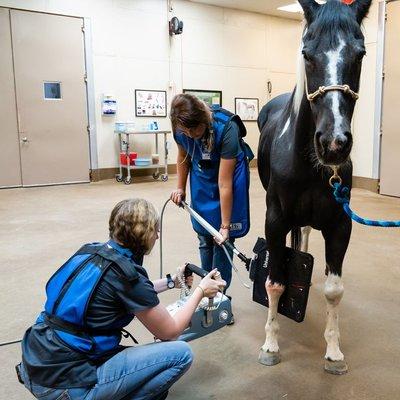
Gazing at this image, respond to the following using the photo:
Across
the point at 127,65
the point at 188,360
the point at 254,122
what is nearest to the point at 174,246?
the point at 188,360

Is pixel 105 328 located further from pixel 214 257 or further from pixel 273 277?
pixel 214 257

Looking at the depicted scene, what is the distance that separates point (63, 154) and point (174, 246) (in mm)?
4405

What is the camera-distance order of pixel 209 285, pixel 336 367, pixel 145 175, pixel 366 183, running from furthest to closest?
pixel 145 175 < pixel 366 183 < pixel 336 367 < pixel 209 285

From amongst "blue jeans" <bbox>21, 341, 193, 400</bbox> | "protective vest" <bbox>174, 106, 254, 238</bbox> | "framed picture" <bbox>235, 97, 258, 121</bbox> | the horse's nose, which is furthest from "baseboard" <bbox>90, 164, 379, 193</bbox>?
"blue jeans" <bbox>21, 341, 193, 400</bbox>

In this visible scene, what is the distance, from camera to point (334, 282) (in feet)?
6.63

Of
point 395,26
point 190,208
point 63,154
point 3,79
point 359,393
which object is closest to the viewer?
point 359,393

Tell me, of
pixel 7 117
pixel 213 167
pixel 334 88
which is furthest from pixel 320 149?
pixel 7 117

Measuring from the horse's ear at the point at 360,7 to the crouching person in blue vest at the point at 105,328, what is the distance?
3.53 ft

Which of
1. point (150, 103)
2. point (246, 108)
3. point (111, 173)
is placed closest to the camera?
point (111, 173)

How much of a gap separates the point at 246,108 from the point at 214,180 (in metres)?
7.44

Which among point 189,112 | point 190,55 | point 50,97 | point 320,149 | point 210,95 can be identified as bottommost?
point 320,149

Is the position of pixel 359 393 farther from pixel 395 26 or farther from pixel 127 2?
pixel 127 2

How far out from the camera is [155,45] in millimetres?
8219

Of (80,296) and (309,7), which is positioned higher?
(309,7)
